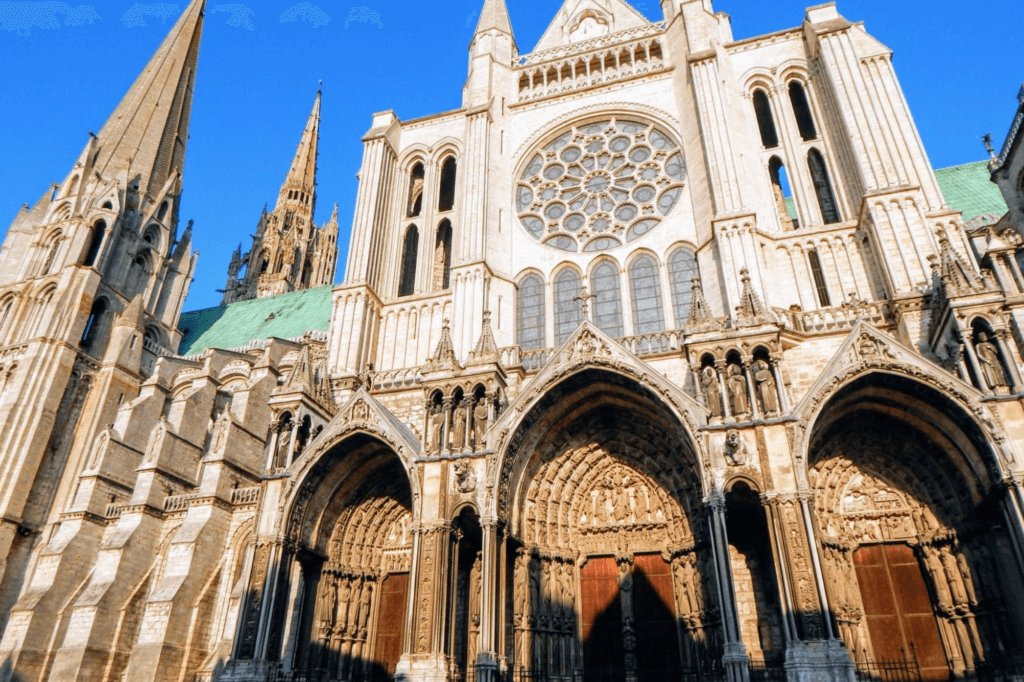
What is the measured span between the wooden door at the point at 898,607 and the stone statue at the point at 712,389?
12.3 ft

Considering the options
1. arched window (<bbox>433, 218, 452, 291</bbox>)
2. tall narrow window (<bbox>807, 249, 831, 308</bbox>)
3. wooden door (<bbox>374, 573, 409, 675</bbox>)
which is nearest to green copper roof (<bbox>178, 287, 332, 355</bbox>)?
arched window (<bbox>433, 218, 452, 291</bbox>)

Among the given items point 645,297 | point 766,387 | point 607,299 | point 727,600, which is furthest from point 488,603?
point 645,297

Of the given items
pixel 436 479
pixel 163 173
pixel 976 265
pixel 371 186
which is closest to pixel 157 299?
pixel 163 173

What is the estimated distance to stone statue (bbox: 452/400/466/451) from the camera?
13.7 m

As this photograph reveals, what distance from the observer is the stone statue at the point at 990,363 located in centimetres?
1177

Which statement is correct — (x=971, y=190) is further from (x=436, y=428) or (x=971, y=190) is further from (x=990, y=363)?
(x=436, y=428)

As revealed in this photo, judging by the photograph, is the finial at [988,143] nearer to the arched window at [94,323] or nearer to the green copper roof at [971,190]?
the green copper roof at [971,190]

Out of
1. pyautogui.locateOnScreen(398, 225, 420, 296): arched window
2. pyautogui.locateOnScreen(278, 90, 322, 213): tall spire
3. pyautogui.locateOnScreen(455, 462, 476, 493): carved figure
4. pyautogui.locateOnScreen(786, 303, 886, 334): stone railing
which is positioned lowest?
pyautogui.locateOnScreen(455, 462, 476, 493): carved figure

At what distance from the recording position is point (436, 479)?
13.5 metres

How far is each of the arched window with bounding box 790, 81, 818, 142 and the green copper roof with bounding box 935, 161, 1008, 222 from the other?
5.60 metres

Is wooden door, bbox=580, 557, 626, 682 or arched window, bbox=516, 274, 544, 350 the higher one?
arched window, bbox=516, 274, 544, 350

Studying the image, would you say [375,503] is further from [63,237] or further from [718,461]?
[63,237]

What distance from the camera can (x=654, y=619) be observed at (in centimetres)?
1346

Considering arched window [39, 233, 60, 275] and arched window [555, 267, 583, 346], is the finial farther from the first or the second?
arched window [39, 233, 60, 275]
